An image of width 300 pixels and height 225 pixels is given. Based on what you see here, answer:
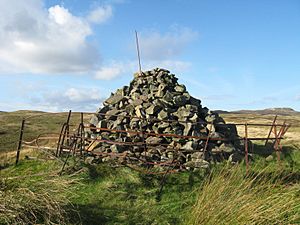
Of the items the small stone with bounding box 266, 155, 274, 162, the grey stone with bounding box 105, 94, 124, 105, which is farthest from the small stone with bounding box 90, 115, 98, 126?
the small stone with bounding box 266, 155, 274, 162

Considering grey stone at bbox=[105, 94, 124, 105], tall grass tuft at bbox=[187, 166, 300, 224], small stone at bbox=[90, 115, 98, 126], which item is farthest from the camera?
grey stone at bbox=[105, 94, 124, 105]

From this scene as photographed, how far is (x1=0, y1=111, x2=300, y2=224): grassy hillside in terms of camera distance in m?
5.66

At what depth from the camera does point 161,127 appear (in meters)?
13.1

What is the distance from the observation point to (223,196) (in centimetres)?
589

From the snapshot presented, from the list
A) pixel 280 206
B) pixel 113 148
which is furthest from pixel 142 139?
pixel 280 206

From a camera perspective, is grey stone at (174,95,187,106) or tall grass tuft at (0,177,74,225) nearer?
tall grass tuft at (0,177,74,225)

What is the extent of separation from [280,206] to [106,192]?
4610 mm

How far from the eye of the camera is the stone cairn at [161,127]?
12102mm

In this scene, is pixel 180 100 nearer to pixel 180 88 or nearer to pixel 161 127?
pixel 180 88

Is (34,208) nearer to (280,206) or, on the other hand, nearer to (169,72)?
(280,206)

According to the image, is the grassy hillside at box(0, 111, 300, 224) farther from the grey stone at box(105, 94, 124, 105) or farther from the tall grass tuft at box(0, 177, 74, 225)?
the grey stone at box(105, 94, 124, 105)

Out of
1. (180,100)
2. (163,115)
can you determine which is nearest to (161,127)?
(163,115)

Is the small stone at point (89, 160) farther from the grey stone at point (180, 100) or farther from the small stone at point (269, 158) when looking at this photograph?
the small stone at point (269, 158)

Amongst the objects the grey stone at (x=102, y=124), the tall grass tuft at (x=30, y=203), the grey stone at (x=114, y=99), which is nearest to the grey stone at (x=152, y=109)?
the grey stone at (x=102, y=124)
